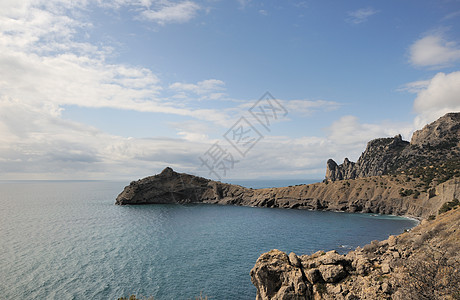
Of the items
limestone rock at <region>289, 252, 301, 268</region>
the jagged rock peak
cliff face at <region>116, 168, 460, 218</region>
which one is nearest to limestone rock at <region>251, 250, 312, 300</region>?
limestone rock at <region>289, 252, 301, 268</region>

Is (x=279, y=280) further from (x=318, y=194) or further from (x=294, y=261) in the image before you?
(x=318, y=194)

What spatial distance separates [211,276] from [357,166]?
6462 inches

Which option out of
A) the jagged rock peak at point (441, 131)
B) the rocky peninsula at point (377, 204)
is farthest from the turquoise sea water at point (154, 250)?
the jagged rock peak at point (441, 131)

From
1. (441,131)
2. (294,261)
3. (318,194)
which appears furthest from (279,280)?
(441,131)

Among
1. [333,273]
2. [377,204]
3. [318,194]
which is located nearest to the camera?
[333,273]

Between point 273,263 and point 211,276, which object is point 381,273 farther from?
point 211,276

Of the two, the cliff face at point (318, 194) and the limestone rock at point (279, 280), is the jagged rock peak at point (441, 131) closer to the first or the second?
the cliff face at point (318, 194)

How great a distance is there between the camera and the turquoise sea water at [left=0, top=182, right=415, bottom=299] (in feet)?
Result: 115

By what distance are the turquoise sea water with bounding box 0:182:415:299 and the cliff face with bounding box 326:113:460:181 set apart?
61913mm

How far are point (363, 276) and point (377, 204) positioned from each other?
Result: 99491 millimetres

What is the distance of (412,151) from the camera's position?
463 feet

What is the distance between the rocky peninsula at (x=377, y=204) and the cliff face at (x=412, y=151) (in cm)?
44

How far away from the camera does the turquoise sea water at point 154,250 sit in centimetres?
3509

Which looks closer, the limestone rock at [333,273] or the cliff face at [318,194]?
the limestone rock at [333,273]
